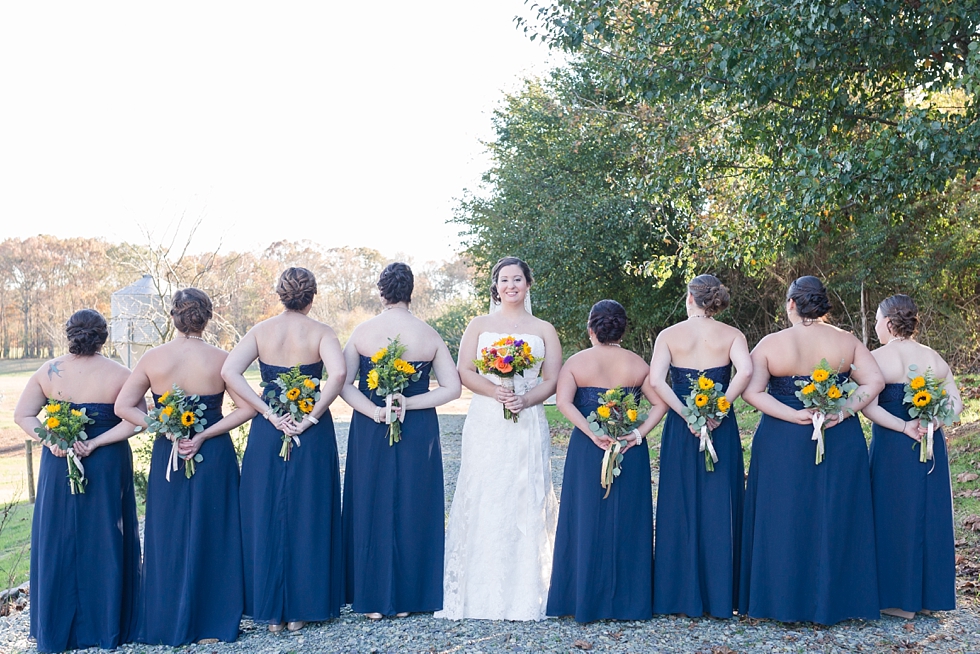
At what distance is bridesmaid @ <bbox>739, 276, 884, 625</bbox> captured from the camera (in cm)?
496

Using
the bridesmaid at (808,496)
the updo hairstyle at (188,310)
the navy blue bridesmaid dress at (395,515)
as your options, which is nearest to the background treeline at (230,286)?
the updo hairstyle at (188,310)

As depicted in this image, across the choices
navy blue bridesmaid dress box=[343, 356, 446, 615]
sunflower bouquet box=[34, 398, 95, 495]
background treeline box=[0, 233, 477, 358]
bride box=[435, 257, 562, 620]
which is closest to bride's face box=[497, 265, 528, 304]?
bride box=[435, 257, 562, 620]

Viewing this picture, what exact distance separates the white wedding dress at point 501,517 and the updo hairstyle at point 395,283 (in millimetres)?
598

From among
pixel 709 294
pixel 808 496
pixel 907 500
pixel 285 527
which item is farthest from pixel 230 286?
pixel 907 500

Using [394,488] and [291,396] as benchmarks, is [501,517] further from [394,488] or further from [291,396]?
[291,396]

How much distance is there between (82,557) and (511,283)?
319cm

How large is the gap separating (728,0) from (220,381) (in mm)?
6063

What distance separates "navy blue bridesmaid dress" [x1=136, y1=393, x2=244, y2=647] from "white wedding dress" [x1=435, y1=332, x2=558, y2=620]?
1.36 metres

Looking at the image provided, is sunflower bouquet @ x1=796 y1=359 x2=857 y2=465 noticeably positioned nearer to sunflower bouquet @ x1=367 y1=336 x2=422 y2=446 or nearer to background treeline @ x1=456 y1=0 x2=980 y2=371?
sunflower bouquet @ x1=367 y1=336 x2=422 y2=446

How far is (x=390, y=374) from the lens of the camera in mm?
4980

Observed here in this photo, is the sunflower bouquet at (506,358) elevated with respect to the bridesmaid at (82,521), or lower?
elevated

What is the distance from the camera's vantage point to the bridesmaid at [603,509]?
507cm

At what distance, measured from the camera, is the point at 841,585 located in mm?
4969

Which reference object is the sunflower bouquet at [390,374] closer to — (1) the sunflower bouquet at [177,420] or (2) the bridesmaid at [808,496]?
(1) the sunflower bouquet at [177,420]
